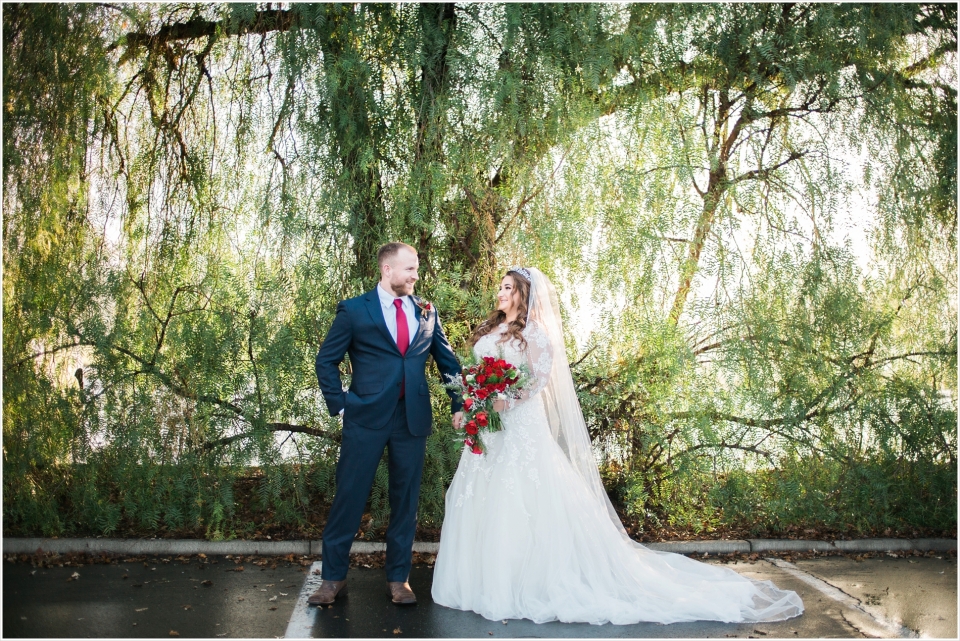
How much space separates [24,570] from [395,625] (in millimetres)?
2450

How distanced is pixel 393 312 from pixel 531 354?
0.80 metres

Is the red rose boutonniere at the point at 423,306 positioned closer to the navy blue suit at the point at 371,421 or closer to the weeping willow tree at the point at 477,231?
the navy blue suit at the point at 371,421

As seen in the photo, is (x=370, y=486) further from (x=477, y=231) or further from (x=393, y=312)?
(x=477, y=231)

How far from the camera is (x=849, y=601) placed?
4.11m

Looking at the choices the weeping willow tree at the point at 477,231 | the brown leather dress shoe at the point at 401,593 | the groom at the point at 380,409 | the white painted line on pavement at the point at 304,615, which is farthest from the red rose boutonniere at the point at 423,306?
the white painted line on pavement at the point at 304,615

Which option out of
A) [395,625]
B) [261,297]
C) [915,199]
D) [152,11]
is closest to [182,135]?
[152,11]

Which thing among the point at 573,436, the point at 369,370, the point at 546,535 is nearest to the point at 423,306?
the point at 369,370

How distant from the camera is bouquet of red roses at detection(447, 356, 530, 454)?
157 inches

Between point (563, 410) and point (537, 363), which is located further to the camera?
point (563, 410)

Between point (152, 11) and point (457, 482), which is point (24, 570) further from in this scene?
point (152, 11)

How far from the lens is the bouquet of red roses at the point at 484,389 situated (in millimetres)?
3979

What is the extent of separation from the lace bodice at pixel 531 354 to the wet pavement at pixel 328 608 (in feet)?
3.97

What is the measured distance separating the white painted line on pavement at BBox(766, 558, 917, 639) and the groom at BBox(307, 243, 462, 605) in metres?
2.30

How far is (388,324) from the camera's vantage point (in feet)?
13.3
